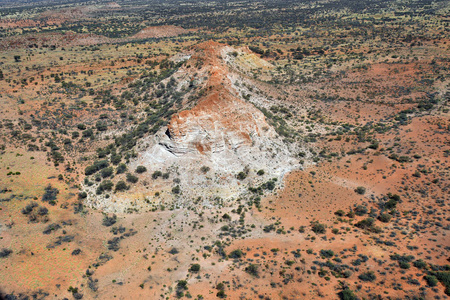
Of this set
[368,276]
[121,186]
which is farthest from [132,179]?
[368,276]

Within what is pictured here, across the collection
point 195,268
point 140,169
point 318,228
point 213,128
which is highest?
point 213,128

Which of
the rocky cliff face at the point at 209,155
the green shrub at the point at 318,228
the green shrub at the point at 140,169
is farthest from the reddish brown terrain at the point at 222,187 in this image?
the green shrub at the point at 318,228

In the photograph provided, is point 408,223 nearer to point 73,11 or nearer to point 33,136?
point 33,136

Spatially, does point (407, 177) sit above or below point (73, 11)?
below

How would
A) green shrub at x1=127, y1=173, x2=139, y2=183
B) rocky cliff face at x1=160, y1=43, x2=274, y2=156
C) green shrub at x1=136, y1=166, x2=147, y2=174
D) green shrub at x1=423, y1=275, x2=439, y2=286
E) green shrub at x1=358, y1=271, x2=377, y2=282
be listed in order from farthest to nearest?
rocky cliff face at x1=160, y1=43, x2=274, y2=156 → green shrub at x1=136, y1=166, x2=147, y2=174 → green shrub at x1=127, y1=173, x2=139, y2=183 → green shrub at x1=358, y1=271, x2=377, y2=282 → green shrub at x1=423, y1=275, x2=439, y2=286

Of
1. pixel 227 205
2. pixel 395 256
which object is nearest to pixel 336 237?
pixel 395 256

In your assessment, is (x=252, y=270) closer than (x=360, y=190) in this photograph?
Yes

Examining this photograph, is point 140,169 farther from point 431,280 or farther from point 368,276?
point 431,280

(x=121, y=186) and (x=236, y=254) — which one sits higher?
(x=121, y=186)

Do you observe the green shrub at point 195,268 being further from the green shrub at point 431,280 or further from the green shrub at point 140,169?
the green shrub at point 431,280

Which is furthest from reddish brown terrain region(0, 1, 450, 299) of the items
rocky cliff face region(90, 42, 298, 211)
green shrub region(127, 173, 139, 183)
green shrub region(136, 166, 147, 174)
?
green shrub region(127, 173, 139, 183)

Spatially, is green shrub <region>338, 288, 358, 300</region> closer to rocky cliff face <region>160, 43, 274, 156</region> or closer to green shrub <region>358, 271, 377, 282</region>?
green shrub <region>358, 271, 377, 282</region>
